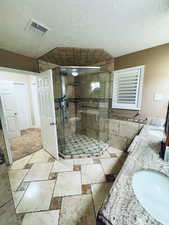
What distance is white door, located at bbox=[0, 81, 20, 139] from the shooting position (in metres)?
3.38

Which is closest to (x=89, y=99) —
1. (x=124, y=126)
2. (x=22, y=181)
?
(x=124, y=126)

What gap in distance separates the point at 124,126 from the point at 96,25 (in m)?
2.07

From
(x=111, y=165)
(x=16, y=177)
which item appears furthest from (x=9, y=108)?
(x=111, y=165)

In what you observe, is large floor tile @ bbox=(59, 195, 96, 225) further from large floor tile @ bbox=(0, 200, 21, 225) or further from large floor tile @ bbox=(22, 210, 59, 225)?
large floor tile @ bbox=(0, 200, 21, 225)

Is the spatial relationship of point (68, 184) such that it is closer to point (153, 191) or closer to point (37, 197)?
point (37, 197)

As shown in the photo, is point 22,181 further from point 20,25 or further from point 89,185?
point 20,25

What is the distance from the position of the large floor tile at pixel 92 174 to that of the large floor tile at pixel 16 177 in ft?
3.67

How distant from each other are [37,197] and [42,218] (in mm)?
322

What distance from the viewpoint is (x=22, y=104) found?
416 centimetres

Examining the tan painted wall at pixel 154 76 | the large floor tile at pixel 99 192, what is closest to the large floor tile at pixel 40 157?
the large floor tile at pixel 99 192

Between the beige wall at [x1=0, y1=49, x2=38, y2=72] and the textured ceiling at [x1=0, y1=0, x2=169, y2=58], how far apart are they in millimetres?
140

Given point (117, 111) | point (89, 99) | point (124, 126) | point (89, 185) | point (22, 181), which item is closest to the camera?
point (89, 185)

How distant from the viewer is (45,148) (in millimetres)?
2711

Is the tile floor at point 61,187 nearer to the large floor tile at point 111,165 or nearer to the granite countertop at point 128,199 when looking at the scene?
the large floor tile at point 111,165
